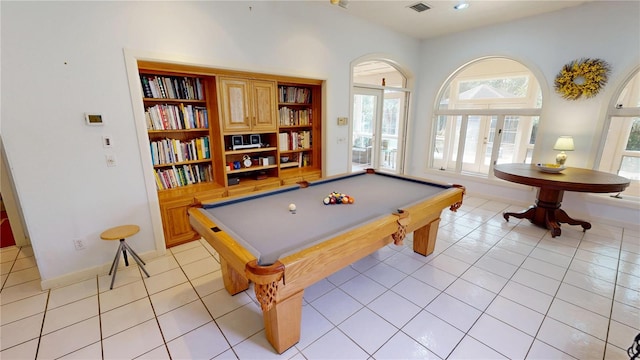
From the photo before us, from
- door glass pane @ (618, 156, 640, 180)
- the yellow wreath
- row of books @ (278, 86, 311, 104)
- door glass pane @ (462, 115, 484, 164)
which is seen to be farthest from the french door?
door glass pane @ (618, 156, 640, 180)

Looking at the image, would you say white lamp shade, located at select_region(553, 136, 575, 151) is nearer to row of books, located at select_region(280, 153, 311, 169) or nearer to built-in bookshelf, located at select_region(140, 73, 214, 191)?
row of books, located at select_region(280, 153, 311, 169)

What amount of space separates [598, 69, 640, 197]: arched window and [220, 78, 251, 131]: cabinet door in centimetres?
488

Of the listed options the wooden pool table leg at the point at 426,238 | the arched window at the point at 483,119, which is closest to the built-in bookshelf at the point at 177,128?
the wooden pool table leg at the point at 426,238

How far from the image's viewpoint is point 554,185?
313cm

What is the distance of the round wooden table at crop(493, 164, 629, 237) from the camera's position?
2.98m

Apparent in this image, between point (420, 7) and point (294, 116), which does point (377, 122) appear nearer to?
point (294, 116)

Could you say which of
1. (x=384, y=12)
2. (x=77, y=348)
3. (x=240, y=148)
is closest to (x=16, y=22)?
(x=240, y=148)

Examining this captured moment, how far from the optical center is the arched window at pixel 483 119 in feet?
17.5

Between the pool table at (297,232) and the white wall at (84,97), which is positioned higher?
the white wall at (84,97)

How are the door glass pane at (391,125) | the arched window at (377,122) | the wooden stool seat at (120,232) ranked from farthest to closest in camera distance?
1. the door glass pane at (391,125)
2. the arched window at (377,122)
3. the wooden stool seat at (120,232)

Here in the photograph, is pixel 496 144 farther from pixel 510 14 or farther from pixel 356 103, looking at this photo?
pixel 356 103

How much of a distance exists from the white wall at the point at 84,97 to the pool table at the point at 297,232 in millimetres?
1166

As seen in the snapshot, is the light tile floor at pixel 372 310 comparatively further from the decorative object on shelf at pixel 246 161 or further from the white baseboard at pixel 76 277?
the decorative object on shelf at pixel 246 161

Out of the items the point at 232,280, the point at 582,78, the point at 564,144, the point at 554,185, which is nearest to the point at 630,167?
the point at 564,144
